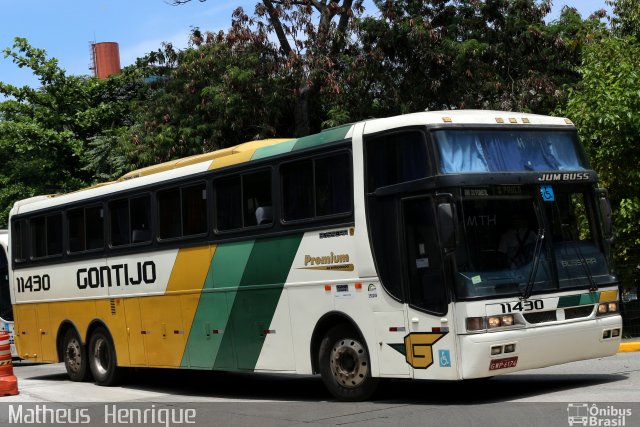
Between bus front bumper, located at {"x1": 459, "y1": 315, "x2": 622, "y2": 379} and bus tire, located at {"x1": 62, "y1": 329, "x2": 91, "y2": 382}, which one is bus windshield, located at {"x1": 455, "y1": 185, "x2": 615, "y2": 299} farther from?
bus tire, located at {"x1": 62, "y1": 329, "x2": 91, "y2": 382}

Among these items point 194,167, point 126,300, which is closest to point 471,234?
point 194,167

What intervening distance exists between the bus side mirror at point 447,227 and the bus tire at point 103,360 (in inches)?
338

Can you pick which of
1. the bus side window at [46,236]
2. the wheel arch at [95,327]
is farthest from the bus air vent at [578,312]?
the bus side window at [46,236]

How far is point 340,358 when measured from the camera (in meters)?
12.1

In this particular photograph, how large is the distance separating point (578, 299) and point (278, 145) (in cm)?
454

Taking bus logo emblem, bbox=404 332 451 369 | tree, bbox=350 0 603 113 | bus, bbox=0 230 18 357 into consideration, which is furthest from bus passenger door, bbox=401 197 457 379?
bus, bbox=0 230 18 357

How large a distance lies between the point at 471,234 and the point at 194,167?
5.60 metres

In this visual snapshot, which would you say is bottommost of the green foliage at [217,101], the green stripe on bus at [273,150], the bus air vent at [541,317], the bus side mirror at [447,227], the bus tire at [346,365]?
the bus tire at [346,365]

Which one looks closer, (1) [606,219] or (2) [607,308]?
(2) [607,308]

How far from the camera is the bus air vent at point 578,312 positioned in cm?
1121

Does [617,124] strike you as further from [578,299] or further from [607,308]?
[578,299]

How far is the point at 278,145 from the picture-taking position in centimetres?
1328

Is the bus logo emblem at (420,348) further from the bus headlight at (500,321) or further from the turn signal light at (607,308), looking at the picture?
the turn signal light at (607,308)

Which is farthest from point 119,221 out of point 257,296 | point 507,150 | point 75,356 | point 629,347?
point 629,347
